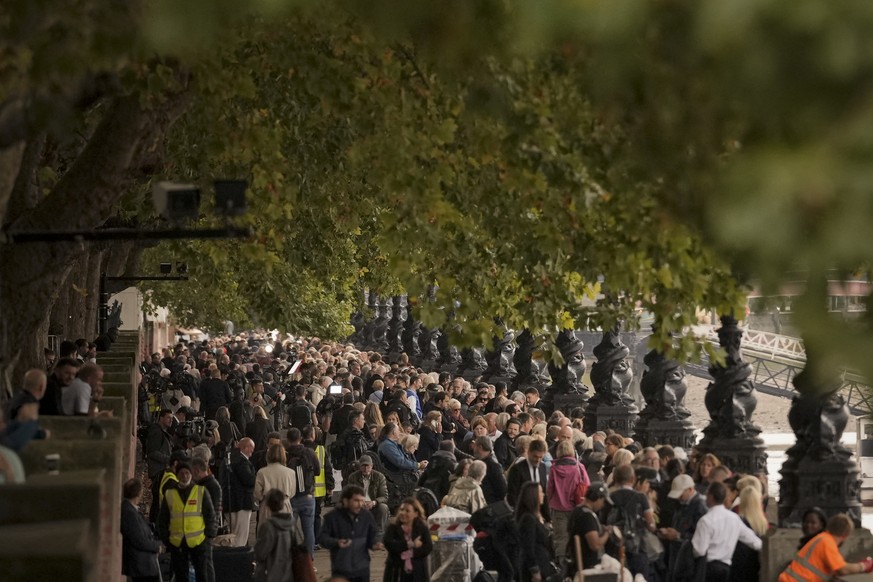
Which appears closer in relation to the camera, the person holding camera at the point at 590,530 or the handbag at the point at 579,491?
the person holding camera at the point at 590,530

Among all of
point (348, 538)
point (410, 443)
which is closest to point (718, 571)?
point (348, 538)

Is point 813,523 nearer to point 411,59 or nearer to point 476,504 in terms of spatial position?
point 476,504

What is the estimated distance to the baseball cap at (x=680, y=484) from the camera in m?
13.6

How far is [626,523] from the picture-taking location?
13172 millimetres

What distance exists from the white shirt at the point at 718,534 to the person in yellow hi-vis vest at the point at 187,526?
5038mm

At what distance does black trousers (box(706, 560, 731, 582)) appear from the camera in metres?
12.8

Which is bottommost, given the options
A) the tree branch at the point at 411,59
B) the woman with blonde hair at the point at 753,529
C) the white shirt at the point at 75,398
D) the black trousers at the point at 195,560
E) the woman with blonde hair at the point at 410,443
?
the black trousers at the point at 195,560

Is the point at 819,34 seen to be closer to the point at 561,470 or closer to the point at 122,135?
the point at 122,135

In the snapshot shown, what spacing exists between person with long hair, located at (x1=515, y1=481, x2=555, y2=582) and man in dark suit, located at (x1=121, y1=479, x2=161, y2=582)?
10.9 ft

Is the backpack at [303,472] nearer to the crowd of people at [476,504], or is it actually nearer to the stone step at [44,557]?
the crowd of people at [476,504]

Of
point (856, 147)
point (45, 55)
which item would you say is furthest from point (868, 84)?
point (45, 55)

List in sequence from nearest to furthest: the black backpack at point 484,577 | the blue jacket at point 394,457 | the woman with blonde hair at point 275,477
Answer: the black backpack at point 484,577 → the woman with blonde hair at point 275,477 → the blue jacket at point 394,457

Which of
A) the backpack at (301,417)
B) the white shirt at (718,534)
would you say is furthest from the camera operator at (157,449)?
the white shirt at (718,534)

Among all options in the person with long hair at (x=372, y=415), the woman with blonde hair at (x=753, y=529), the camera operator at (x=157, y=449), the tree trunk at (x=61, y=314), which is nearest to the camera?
the woman with blonde hair at (x=753, y=529)
